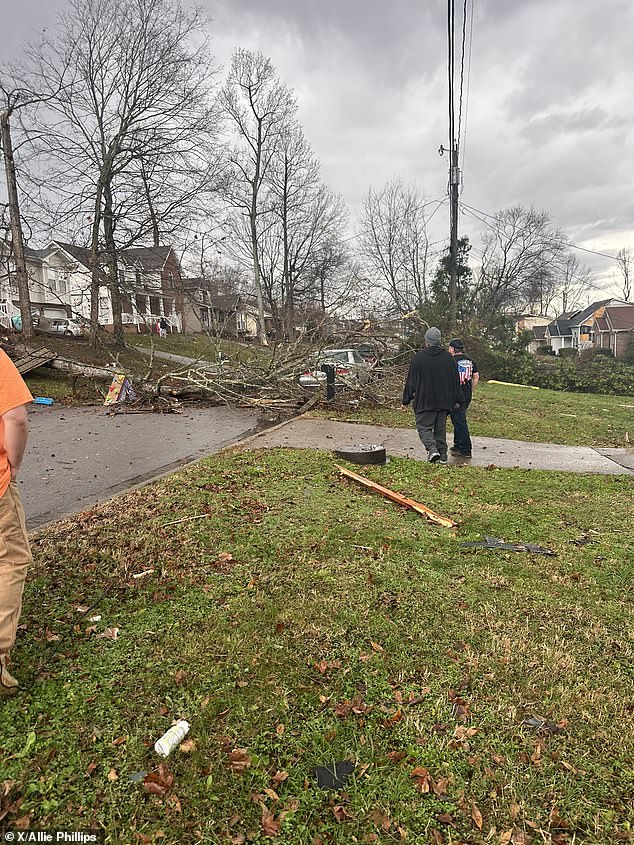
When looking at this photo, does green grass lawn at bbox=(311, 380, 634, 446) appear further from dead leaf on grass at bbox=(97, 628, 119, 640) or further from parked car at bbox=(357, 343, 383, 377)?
dead leaf on grass at bbox=(97, 628, 119, 640)

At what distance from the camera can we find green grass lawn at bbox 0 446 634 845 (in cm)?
201

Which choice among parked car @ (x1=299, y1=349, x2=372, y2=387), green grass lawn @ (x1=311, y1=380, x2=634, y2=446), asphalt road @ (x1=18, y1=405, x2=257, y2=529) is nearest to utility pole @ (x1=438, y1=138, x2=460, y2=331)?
green grass lawn @ (x1=311, y1=380, x2=634, y2=446)

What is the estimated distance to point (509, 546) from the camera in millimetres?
4508

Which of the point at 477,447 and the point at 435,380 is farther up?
the point at 435,380

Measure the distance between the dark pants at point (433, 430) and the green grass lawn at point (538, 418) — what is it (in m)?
3.04

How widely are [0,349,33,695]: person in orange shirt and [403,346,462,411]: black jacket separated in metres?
5.50

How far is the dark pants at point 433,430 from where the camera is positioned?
7383 mm

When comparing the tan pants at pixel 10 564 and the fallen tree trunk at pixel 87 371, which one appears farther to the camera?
the fallen tree trunk at pixel 87 371

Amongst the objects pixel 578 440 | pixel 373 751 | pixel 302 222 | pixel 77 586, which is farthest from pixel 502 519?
pixel 302 222

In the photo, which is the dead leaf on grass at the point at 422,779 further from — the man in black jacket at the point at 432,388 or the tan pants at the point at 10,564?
the man in black jacket at the point at 432,388

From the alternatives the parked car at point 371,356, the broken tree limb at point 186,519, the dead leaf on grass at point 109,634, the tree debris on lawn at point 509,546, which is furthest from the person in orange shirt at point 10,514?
the parked car at point 371,356

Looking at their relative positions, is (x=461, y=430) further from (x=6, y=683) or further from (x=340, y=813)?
(x=6, y=683)

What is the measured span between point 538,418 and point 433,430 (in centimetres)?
627

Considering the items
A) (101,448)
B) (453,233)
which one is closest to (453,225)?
(453,233)
